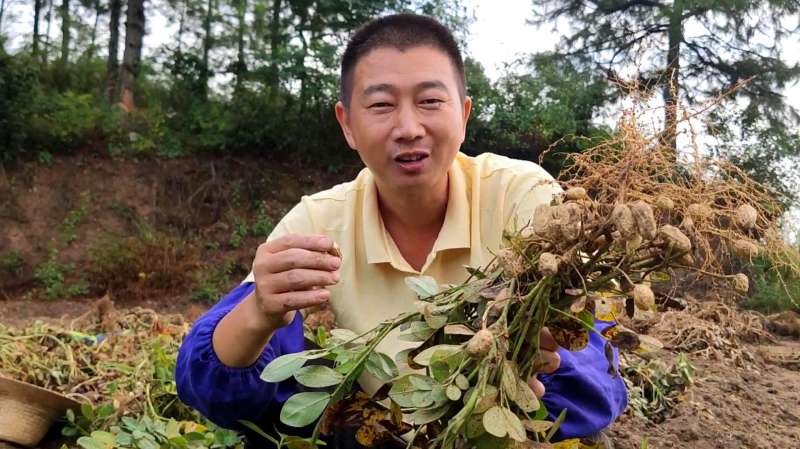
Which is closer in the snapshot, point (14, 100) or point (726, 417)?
point (726, 417)

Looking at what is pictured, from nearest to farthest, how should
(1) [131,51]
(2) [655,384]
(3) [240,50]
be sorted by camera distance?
1. (2) [655,384]
2. (3) [240,50]
3. (1) [131,51]

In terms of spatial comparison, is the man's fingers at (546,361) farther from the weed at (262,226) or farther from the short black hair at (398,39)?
the weed at (262,226)

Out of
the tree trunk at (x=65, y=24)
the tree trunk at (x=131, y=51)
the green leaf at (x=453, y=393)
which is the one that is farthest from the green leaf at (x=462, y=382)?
the tree trunk at (x=65, y=24)

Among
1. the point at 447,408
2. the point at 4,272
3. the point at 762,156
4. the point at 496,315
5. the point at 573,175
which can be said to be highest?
the point at 762,156

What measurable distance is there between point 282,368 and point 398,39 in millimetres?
785

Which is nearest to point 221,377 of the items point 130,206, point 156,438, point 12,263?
point 156,438

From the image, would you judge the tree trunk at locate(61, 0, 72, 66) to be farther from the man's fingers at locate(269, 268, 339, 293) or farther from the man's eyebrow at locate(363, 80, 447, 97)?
the man's fingers at locate(269, 268, 339, 293)

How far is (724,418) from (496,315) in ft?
6.03

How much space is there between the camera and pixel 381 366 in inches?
40.3

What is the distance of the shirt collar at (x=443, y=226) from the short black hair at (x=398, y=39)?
0.21m

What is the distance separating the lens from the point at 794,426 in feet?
8.02

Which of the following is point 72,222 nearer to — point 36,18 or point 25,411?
point 36,18

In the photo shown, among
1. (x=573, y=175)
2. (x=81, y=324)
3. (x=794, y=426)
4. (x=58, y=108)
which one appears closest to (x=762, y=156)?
(x=794, y=426)

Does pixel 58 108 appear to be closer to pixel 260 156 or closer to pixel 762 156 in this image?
pixel 260 156
